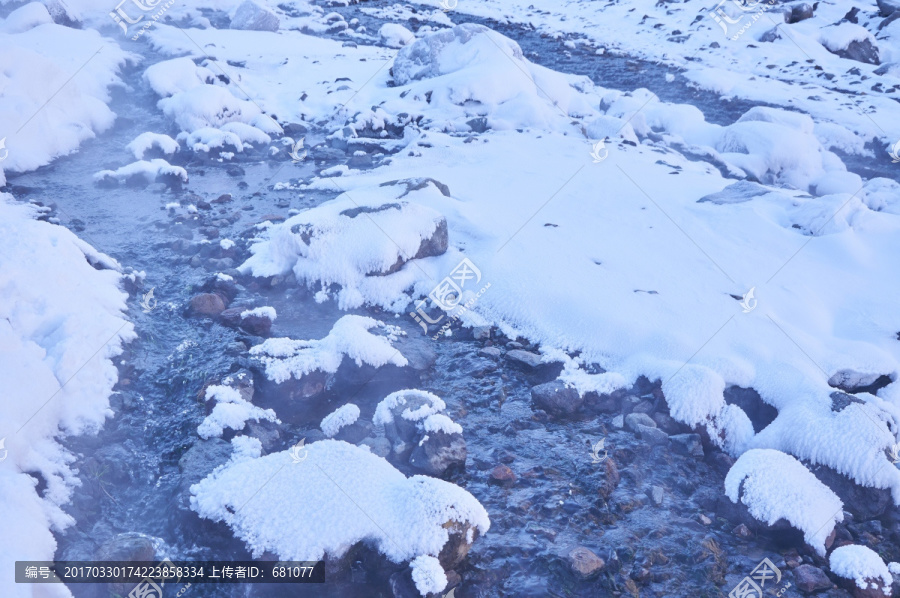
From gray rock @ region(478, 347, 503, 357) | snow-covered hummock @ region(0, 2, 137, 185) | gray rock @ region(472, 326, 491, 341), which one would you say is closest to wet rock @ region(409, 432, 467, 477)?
gray rock @ region(478, 347, 503, 357)

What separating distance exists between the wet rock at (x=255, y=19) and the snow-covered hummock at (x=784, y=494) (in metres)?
17.3

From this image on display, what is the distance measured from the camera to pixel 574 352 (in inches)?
224

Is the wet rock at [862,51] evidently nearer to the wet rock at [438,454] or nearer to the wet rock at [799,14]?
the wet rock at [799,14]

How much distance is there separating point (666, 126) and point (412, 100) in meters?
5.00

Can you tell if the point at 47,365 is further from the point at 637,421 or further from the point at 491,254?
the point at 637,421

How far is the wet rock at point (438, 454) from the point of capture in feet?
14.4

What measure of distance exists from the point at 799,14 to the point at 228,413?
64.9 ft

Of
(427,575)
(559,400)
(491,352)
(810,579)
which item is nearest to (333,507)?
(427,575)

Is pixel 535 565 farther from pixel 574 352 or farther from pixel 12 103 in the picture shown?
pixel 12 103

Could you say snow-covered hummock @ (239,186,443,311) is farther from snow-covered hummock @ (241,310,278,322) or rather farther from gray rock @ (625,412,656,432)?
gray rock @ (625,412,656,432)

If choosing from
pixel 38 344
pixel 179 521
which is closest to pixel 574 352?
pixel 179 521

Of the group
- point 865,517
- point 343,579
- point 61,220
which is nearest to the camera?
point 343,579

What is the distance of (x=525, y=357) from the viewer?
18.5 feet

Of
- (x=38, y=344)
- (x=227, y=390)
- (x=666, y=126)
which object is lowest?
(x=666, y=126)
